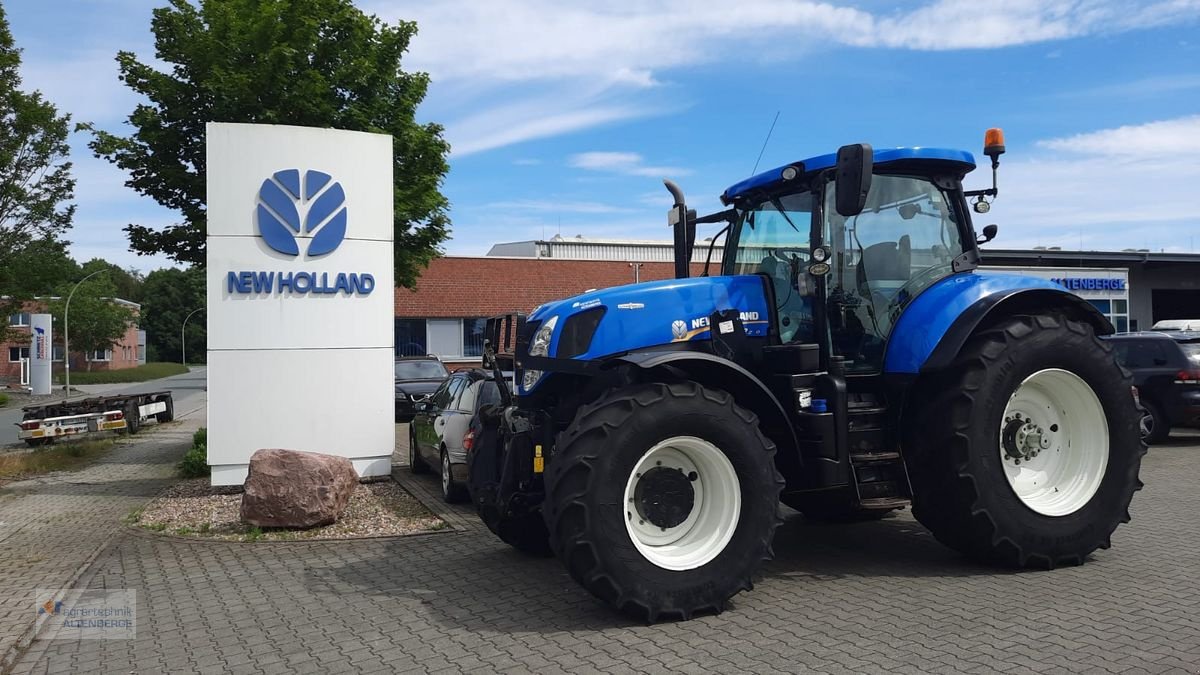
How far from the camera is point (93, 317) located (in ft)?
220

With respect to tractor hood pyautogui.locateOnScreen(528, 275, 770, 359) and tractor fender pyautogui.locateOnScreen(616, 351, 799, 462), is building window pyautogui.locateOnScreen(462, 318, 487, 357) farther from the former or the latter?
tractor fender pyautogui.locateOnScreen(616, 351, 799, 462)

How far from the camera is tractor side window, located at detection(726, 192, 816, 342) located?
621cm

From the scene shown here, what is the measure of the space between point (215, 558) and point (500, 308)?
26.8 meters

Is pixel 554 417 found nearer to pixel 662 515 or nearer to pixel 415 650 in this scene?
pixel 662 515

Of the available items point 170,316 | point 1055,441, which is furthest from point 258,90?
point 170,316

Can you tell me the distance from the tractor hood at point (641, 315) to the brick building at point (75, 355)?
55.7 metres

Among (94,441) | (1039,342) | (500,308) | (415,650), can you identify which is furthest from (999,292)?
(500,308)

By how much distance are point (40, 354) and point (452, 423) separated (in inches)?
1535

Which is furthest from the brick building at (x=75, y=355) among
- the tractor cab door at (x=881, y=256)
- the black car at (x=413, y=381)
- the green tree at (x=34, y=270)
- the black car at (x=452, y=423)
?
the tractor cab door at (x=881, y=256)

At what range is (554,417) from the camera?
5.93m

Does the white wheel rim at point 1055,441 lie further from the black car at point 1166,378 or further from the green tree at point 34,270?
the green tree at point 34,270

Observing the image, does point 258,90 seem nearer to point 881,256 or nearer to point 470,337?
point 881,256

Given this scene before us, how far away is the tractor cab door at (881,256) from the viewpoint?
620 centimetres

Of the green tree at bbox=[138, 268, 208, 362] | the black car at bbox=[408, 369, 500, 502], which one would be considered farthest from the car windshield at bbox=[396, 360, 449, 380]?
the green tree at bbox=[138, 268, 208, 362]
